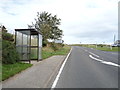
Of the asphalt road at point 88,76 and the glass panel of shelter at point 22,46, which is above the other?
the glass panel of shelter at point 22,46

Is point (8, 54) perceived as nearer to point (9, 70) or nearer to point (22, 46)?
point (9, 70)

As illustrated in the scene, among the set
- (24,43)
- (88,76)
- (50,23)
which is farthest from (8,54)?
(50,23)

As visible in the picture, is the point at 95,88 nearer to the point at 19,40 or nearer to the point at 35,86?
the point at 35,86

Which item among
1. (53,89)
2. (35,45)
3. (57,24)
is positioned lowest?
(53,89)

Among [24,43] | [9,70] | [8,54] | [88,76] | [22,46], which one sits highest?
[24,43]

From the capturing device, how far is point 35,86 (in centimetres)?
934

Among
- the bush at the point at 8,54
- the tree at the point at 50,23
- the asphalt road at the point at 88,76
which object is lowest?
the asphalt road at the point at 88,76

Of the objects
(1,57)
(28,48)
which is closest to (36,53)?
(28,48)

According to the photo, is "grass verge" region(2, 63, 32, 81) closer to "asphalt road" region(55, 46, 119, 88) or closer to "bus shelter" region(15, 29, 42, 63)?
"asphalt road" region(55, 46, 119, 88)

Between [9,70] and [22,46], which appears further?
[22,46]

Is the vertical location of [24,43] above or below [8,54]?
above

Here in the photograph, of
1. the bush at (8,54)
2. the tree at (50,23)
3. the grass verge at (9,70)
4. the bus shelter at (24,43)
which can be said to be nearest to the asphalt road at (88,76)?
the grass verge at (9,70)

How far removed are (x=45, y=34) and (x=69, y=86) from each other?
4815 cm

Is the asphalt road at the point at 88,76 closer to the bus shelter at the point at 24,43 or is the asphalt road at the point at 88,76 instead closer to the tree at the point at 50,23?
the bus shelter at the point at 24,43
